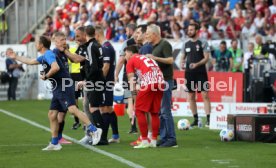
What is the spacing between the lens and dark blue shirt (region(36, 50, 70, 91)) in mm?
14016

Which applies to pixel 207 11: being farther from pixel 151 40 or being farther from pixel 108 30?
pixel 151 40

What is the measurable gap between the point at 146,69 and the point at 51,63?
4.95 ft

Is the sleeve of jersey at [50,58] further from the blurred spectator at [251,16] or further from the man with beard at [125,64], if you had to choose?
the blurred spectator at [251,16]

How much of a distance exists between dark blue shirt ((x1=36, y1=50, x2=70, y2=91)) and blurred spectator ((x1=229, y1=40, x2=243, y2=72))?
11.8m

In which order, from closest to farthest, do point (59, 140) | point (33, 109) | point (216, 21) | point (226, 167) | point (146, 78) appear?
1. point (226, 167)
2. point (146, 78)
3. point (59, 140)
4. point (33, 109)
5. point (216, 21)

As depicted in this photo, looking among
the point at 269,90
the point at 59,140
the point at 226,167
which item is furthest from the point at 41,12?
the point at 226,167

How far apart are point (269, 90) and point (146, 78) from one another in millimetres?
9354

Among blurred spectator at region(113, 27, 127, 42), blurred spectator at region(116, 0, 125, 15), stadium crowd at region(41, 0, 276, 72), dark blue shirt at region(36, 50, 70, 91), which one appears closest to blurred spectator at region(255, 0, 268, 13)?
stadium crowd at region(41, 0, 276, 72)

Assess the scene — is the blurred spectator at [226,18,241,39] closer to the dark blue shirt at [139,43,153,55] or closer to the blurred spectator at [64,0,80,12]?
the blurred spectator at [64,0,80,12]

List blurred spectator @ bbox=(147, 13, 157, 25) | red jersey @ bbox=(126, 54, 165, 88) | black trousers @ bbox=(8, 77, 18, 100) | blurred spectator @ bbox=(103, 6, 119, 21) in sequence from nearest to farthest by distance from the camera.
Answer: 1. red jersey @ bbox=(126, 54, 165, 88)
2. blurred spectator @ bbox=(147, 13, 157, 25)
3. black trousers @ bbox=(8, 77, 18, 100)
4. blurred spectator @ bbox=(103, 6, 119, 21)

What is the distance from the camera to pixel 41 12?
3666 centimetres

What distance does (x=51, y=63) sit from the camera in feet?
45.9

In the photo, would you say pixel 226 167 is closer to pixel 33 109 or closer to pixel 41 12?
pixel 33 109

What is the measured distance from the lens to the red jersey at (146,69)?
13.9 meters
